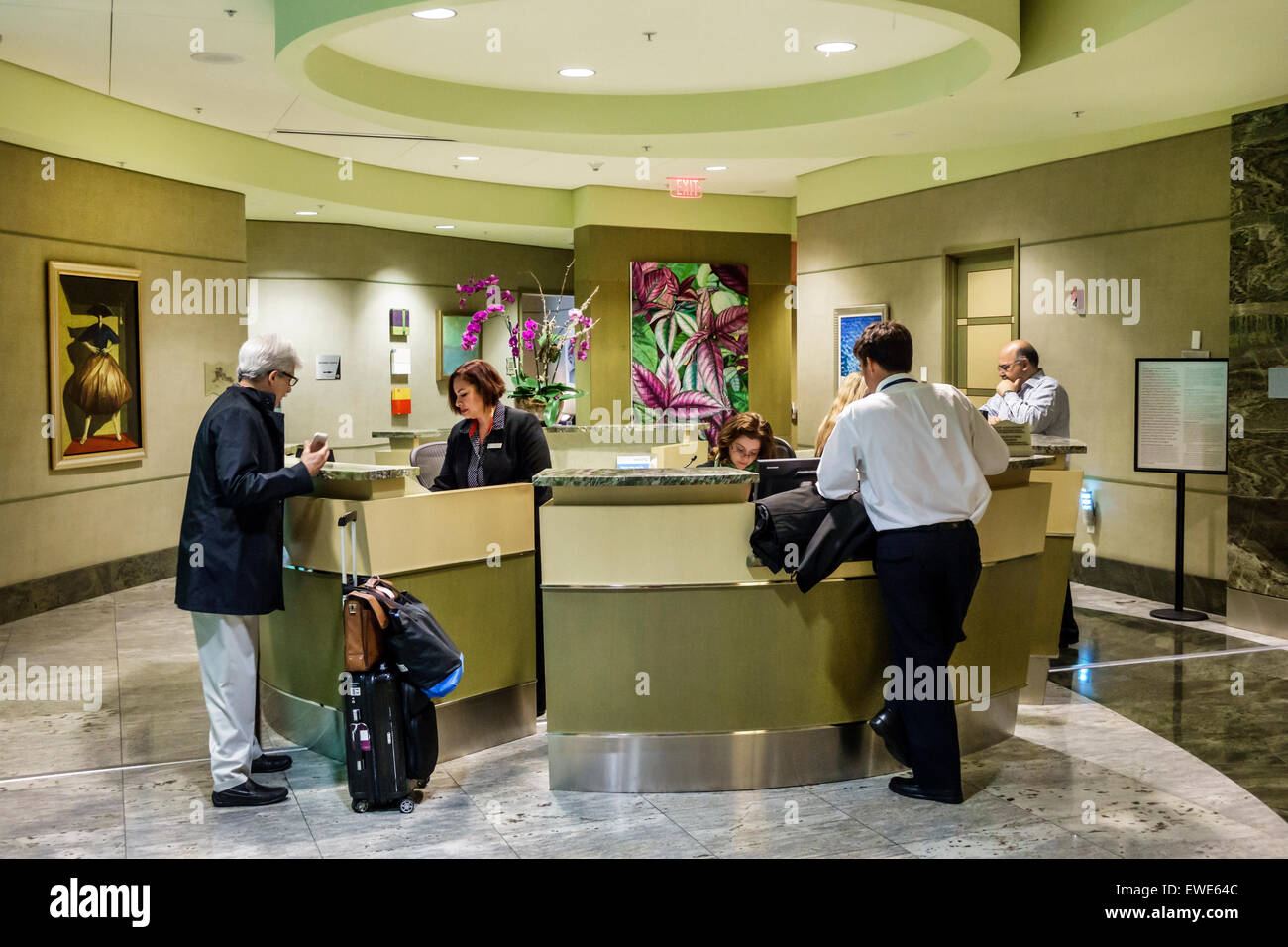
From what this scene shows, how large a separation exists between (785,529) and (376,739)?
161 cm

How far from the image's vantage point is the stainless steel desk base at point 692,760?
4266mm

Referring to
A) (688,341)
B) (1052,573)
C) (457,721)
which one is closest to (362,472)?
(457,721)

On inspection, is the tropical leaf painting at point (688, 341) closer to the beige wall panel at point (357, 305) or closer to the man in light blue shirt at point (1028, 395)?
the beige wall panel at point (357, 305)

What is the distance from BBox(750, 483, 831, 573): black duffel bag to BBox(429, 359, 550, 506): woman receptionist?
1.35m

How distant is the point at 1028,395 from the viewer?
707 centimetres

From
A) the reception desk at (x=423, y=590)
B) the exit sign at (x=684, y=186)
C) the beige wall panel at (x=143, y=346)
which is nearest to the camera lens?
the reception desk at (x=423, y=590)

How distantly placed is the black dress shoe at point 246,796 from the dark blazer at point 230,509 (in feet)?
2.13

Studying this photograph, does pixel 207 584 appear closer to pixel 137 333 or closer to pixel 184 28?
pixel 184 28

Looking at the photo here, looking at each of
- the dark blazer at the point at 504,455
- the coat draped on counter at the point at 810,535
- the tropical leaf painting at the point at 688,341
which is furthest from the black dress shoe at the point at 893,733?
the tropical leaf painting at the point at 688,341

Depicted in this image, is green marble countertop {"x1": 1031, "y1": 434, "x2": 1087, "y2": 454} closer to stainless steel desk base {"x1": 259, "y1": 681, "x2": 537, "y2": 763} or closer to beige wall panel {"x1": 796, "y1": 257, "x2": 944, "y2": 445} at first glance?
stainless steel desk base {"x1": 259, "y1": 681, "x2": 537, "y2": 763}

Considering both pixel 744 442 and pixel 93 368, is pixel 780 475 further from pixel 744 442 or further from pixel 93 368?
pixel 93 368

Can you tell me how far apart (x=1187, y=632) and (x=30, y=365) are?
297 inches

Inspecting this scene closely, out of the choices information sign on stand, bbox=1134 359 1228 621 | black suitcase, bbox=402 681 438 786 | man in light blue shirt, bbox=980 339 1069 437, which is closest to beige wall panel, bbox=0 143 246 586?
black suitcase, bbox=402 681 438 786

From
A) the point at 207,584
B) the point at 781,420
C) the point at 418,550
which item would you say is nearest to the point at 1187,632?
the point at 418,550
